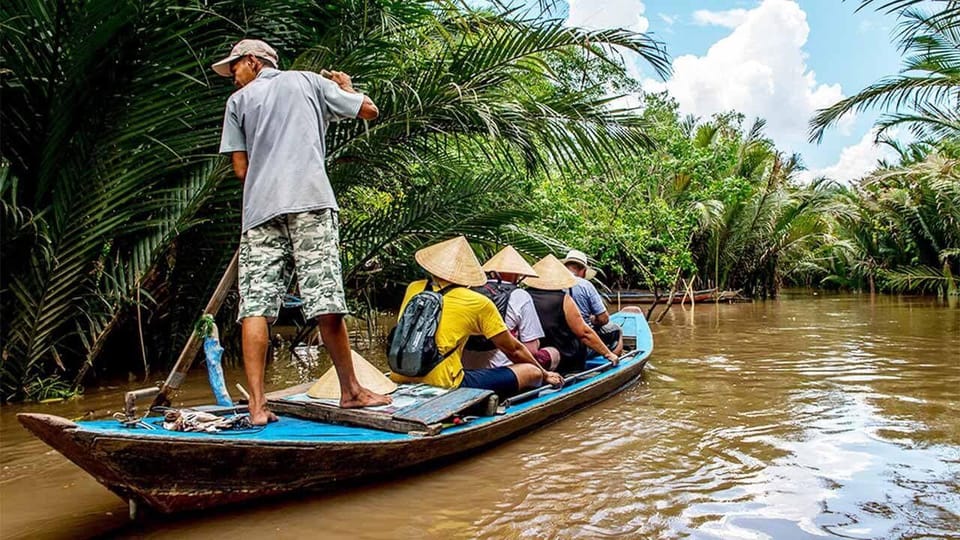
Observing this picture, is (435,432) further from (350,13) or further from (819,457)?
(350,13)

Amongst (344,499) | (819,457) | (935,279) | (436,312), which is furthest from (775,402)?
(935,279)

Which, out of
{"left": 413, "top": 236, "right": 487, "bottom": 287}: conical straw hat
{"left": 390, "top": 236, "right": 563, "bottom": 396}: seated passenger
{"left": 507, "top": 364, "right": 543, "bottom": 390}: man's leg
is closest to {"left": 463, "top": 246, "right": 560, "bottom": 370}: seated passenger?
{"left": 507, "top": 364, "right": 543, "bottom": 390}: man's leg

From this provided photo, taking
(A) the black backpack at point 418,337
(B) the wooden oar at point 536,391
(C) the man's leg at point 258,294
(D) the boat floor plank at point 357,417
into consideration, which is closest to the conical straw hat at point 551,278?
(B) the wooden oar at point 536,391

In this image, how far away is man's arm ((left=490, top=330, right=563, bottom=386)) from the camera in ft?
16.0

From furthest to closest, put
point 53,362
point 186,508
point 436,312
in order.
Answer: point 53,362
point 436,312
point 186,508

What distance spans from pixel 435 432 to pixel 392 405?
0.35 metres

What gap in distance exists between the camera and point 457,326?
4.72 m

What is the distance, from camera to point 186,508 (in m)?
3.34

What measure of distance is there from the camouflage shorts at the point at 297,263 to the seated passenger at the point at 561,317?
2821 millimetres

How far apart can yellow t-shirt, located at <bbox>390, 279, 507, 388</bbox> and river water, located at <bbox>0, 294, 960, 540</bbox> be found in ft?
1.85

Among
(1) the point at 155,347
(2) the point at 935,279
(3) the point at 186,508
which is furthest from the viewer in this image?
(2) the point at 935,279

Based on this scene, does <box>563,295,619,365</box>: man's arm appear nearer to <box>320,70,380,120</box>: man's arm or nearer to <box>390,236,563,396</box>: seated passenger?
<box>390,236,563,396</box>: seated passenger

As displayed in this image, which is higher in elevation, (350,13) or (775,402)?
(350,13)

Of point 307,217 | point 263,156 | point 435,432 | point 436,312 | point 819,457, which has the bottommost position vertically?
point 819,457
